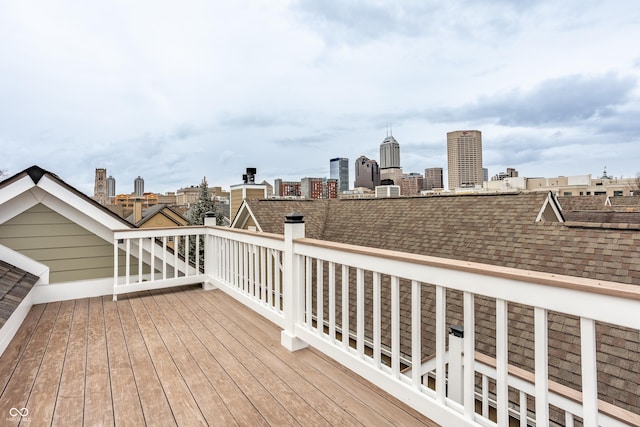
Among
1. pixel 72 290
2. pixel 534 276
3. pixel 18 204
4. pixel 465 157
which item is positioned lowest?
pixel 72 290

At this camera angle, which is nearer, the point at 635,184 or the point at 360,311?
the point at 360,311

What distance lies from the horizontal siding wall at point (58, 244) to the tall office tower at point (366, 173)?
1703 inches

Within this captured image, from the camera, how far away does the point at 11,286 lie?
9.82 feet

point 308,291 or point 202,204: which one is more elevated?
point 202,204

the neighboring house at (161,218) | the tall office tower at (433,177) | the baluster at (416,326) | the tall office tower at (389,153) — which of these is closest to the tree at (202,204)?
the neighboring house at (161,218)

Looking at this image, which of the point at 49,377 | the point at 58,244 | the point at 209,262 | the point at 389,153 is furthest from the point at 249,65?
the point at 389,153

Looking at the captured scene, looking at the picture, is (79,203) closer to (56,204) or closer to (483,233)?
(56,204)

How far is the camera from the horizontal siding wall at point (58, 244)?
371cm

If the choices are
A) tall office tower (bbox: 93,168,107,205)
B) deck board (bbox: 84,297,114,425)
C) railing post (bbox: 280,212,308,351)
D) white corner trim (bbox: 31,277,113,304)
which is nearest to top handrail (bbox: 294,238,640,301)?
railing post (bbox: 280,212,308,351)

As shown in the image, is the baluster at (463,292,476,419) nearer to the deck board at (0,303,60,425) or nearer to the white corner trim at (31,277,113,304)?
the deck board at (0,303,60,425)

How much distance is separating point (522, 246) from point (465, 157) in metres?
53.4

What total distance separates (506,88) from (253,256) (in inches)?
915

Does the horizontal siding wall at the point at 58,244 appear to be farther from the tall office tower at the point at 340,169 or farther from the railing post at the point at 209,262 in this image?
the tall office tower at the point at 340,169

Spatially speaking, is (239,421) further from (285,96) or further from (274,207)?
(285,96)
